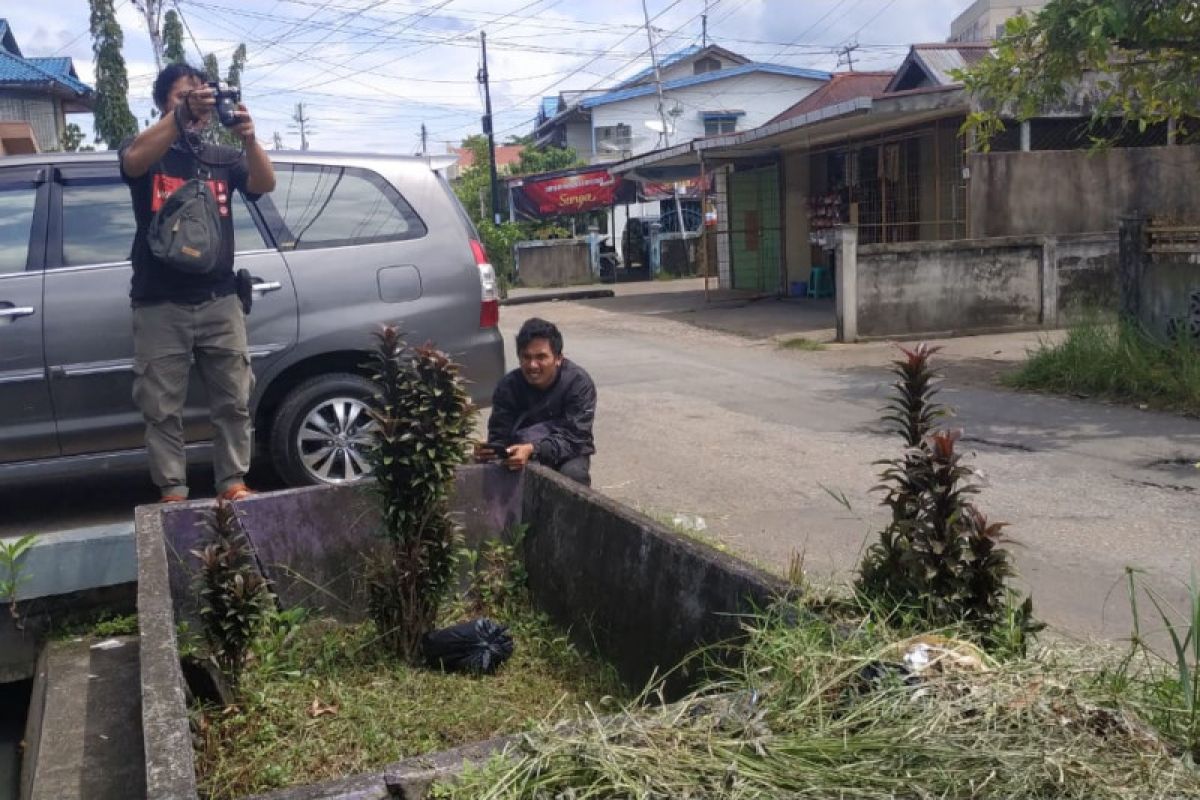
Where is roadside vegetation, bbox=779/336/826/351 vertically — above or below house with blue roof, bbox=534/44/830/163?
below

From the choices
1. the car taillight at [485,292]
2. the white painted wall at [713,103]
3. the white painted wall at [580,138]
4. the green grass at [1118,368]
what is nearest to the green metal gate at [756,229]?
the green grass at [1118,368]

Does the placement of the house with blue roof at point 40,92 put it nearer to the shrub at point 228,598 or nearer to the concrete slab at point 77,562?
the concrete slab at point 77,562

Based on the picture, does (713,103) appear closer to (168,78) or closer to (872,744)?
(168,78)

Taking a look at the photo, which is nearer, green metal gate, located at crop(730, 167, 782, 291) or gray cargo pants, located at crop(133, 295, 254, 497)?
gray cargo pants, located at crop(133, 295, 254, 497)

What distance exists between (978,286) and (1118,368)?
13.8ft

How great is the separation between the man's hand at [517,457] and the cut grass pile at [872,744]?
7.65ft

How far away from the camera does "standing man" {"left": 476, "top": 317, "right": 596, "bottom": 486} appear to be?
192 inches

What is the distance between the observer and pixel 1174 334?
32.4 ft

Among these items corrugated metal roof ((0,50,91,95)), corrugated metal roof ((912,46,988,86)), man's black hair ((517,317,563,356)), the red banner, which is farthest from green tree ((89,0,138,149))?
man's black hair ((517,317,563,356))

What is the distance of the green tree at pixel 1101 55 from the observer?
26.8 ft

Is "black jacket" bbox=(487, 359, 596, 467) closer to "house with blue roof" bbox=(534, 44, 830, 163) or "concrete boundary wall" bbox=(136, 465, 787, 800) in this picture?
"concrete boundary wall" bbox=(136, 465, 787, 800)

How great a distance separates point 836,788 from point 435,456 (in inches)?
86.0

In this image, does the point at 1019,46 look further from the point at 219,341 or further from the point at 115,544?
the point at 115,544

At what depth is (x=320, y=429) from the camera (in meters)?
6.01
